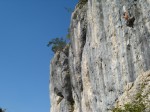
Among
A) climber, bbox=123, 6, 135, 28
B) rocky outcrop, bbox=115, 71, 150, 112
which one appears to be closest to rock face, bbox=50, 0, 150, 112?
climber, bbox=123, 6, 135, 28

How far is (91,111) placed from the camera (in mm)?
35688

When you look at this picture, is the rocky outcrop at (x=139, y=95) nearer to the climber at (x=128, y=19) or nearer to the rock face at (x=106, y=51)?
the rock face at (x=106, y=51)

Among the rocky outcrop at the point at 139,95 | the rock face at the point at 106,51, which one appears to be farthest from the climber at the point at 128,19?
the rocky outcrop at the point at 139,95

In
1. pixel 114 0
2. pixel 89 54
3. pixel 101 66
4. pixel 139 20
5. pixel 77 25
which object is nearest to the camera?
pixel 139 20

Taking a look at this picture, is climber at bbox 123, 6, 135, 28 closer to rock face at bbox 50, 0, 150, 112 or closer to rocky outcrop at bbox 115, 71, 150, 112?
rock face at bbox 50, 0, 150, 112

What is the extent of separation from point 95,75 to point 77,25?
824 centimetres

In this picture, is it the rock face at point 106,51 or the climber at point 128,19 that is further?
the climber at point 128,19

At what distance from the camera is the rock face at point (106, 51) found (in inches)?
1006

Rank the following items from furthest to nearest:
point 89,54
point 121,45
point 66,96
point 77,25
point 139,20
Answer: point 66,96, point 77,25, point 89,54, point 121,45, point 139,20

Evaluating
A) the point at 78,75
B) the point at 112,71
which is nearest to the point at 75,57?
the point at 78,75

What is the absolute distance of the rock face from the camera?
1006 inches

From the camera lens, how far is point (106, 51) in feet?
99.2

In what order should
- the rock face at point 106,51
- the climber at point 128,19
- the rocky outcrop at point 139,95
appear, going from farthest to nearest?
the climber at point 128,19 → the rock face at point 106,51 → the rocky outcrop at point 139,95

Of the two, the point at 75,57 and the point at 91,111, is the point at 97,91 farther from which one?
the point at 75,57
